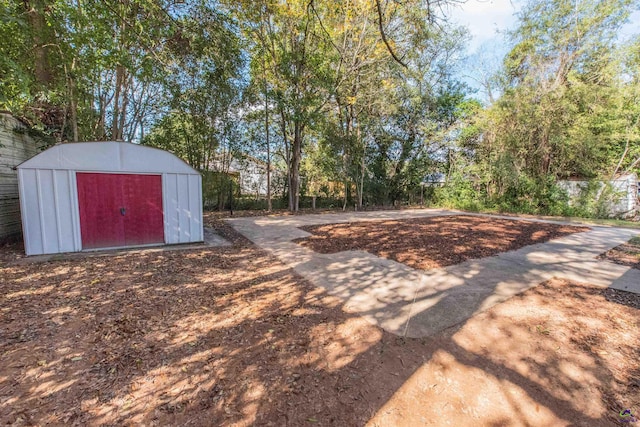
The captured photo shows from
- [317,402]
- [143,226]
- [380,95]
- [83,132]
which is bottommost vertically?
[317,402]

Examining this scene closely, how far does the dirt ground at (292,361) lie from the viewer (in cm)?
170

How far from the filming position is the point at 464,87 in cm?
1602

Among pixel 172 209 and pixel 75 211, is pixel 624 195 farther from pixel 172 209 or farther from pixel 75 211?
pixel 75 211

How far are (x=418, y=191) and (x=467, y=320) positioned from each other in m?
15.4

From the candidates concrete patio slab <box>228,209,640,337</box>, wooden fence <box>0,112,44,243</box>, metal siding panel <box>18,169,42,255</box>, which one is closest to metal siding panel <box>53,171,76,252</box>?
metal siding panel <box>18,169,42,255</box>

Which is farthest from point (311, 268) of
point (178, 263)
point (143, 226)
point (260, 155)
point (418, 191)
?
point (418, 191)

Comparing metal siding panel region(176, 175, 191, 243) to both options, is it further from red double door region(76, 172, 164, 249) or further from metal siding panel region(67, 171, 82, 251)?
metal siding panel region(67, 171, 82, 251)

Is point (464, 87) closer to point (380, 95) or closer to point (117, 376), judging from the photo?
point (380, 95)

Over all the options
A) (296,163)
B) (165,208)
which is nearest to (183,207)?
(165,208)

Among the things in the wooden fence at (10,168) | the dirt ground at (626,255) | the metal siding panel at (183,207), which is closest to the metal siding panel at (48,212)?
the wooden fence at (10,168)

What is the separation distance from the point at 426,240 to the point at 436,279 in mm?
2782

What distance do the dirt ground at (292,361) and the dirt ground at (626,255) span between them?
7.10 feet

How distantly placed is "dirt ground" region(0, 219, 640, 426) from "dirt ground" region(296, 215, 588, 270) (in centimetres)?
188

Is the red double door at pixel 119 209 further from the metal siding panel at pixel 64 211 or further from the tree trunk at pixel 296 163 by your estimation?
the tree trunk at pixel 296 163
